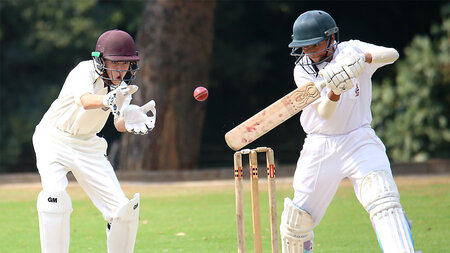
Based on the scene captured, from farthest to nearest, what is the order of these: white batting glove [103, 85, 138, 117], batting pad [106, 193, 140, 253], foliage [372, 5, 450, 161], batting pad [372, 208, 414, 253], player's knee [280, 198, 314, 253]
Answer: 1. foliage [372, 5, 450, 161]
2. batting pad [106, 193, 140, 253]
3. player's knee [280, 198, 314, 253]
4. white batting glove [103, 85, 138, 117]
5. batting pad [372, 208, 414, 253]

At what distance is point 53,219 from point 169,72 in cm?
713

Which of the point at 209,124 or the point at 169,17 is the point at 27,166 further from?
the point at 169,17

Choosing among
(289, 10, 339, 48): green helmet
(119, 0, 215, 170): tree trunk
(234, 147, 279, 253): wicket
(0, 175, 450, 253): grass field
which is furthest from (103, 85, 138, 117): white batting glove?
(119, 0, 215, 170): tree trunk

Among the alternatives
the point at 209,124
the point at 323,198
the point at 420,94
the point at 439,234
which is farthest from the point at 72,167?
the point at 209,124

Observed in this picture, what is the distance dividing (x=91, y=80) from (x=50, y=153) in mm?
446

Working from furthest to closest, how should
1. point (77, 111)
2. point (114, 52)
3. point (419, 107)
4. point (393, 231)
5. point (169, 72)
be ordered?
point (419, 107)
point (169, 72)
point (77, 111)
point (114, 52)
point (393, 231)

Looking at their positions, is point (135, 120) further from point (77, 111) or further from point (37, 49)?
point (37, 49)

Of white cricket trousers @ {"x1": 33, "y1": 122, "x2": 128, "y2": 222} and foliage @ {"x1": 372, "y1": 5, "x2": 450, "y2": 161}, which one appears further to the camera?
foliage @ {"x1": 372, "y1": 5, "x2": 450, "y2": 161}

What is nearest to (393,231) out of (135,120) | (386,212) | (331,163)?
(386,212)

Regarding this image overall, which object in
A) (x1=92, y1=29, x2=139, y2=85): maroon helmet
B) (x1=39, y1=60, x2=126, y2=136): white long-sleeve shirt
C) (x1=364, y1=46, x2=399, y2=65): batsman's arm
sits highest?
(x1=92, y1=29, x2=139, y2=85): maroon helmet

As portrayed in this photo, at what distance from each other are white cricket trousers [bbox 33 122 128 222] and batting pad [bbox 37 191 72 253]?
0.26ft

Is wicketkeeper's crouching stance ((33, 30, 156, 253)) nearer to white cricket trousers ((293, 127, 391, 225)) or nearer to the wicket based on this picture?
the wicket

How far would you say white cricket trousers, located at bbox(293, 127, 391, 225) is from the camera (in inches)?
158

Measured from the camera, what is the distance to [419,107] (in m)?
11.7
